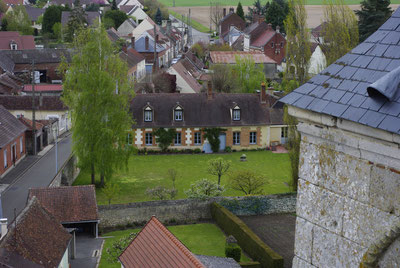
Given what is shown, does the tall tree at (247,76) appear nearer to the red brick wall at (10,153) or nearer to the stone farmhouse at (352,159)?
the red brick wall at (10,153)

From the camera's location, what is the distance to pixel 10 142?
118ft

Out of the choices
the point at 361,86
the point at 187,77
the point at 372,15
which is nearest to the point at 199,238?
the point at 361,86

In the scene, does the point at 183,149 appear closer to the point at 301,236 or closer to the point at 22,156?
the point at 22,156

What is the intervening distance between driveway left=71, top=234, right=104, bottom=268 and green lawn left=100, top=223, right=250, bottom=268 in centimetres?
28

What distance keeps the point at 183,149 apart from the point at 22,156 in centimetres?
1154

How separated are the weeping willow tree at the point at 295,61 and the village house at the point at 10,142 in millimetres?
15392

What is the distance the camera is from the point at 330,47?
32781 mm

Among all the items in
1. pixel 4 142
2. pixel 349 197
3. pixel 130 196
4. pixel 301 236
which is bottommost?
pixel 130 196

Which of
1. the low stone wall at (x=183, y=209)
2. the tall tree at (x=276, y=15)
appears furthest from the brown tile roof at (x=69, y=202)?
the tall tree at (x=276, y=15)

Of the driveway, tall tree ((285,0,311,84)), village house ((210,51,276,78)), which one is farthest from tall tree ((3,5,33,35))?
the driveway

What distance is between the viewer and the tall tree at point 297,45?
111 ft

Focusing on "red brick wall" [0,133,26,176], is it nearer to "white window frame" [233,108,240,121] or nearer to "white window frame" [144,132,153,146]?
"white window frame" [144,132,153,146]

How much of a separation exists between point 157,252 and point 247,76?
39.0 metres

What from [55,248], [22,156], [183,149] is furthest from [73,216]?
[183,149]
